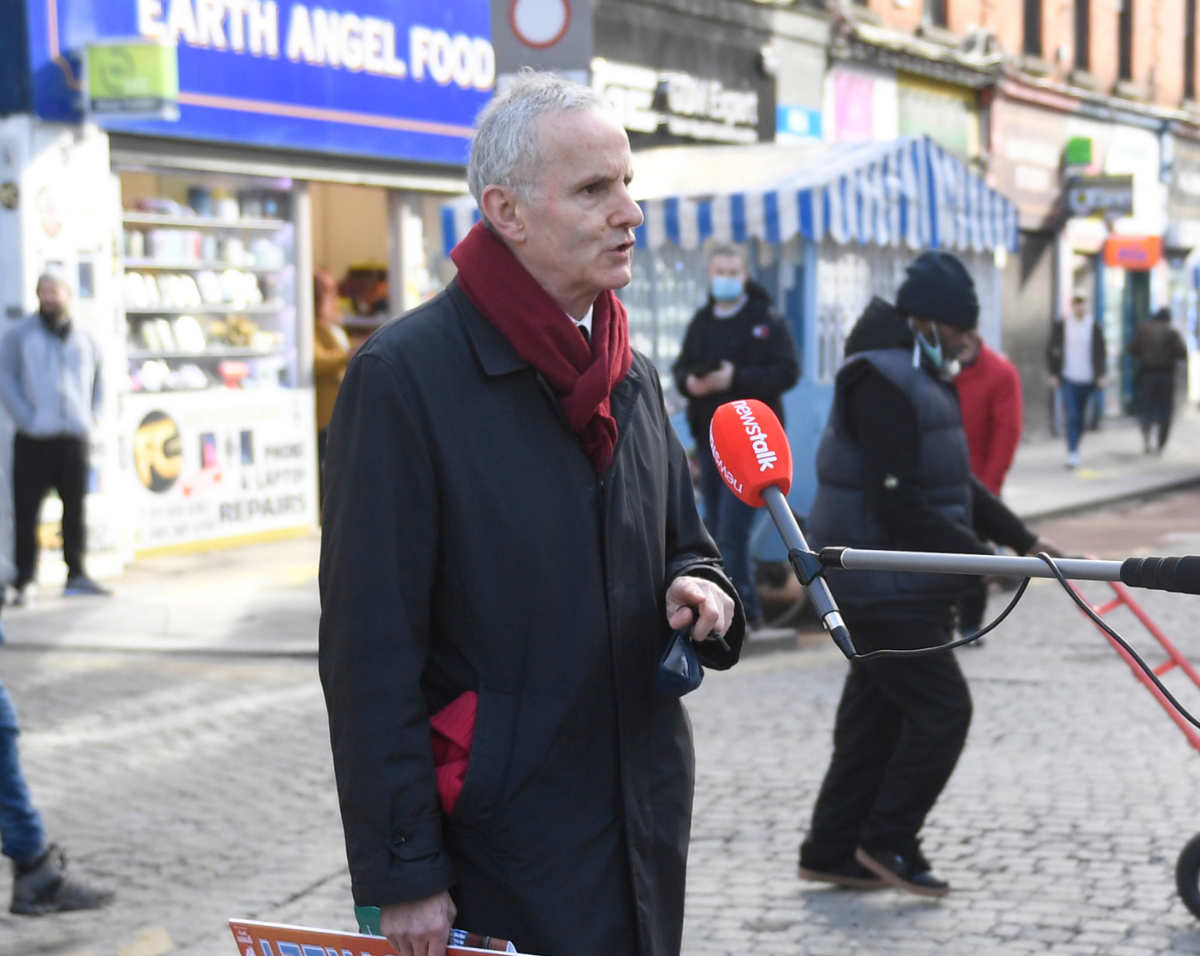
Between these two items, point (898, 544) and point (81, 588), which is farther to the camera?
point (81, 588)

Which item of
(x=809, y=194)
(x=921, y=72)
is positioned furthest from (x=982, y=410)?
(x=921, y=72)

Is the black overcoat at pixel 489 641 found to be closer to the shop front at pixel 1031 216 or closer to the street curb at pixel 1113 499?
the street curb at pixel 1113 499

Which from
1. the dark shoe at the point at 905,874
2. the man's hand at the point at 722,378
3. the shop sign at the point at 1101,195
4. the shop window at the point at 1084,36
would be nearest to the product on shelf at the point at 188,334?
the man's hand at the point at 722,378

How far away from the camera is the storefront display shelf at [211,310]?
41.4 feet

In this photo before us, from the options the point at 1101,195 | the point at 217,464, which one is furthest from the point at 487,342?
the point at 1101,195

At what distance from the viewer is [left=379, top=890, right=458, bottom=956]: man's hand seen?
242cm

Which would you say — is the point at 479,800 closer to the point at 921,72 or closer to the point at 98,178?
the point at 98,178

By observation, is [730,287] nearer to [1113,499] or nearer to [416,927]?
[416,927]

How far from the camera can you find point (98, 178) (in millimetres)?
11758

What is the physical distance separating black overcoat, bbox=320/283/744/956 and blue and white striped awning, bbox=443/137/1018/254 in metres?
8.15

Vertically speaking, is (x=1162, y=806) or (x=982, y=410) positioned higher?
(x=982, y=410)

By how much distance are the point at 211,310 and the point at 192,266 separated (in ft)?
1.22

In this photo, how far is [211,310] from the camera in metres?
13.2

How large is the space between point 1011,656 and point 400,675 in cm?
682
